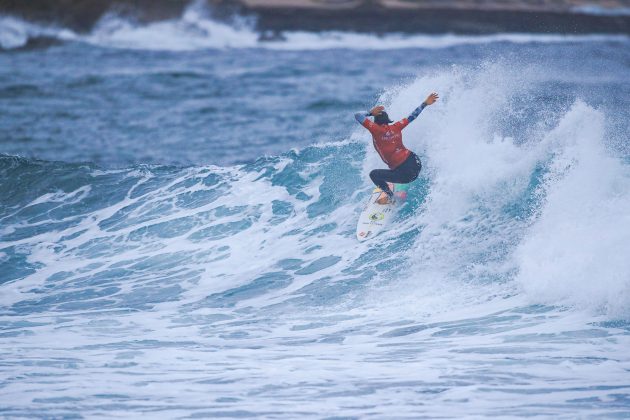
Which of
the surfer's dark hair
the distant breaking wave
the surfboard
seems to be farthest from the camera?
the distant breaking wave

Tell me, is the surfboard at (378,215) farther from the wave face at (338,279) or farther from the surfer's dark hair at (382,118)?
the surfer's dark hair at (382,118)

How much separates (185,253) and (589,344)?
5893mm

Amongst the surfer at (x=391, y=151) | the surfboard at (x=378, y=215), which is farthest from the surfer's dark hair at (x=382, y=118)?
the surfboard at (x=378, y=215)

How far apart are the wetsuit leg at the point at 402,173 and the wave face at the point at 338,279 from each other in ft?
2.02

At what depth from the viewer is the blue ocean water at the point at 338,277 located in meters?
8.87

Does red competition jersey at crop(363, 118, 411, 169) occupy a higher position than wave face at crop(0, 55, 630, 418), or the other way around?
red competition jersey at crop(363, 118, 411, 169)

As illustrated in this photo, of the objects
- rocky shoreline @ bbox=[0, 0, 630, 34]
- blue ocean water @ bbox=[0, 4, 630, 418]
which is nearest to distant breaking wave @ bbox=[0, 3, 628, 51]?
rocky shoreline @ bbox=[0, 0, 630, 34]

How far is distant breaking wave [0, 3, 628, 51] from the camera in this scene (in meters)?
49.4

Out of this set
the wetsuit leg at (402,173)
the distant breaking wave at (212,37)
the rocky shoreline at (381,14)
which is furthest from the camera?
the rocky shoreline at (381,14)

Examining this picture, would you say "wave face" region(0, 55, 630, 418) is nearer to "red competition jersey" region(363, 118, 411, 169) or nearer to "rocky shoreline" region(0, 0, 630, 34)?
"red competition jersey" region(363, 118, 411, 169)

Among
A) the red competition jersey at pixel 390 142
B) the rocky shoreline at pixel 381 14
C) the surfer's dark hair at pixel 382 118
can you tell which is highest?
the rocky shoreline at pixel 381 14

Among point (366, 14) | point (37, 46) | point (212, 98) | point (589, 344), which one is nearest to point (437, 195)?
point (589, 344)

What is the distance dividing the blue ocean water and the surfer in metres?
0.66

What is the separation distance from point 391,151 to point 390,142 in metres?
0.13
